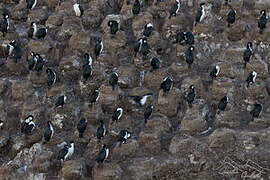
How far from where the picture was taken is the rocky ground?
15.3 m

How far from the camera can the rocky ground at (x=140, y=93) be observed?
603 inches

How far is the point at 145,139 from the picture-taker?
51.5ft

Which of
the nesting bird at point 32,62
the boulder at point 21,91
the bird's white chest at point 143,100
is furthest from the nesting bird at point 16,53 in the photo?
the bird's white chest at point 143,100

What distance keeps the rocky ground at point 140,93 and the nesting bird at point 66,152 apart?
204mm

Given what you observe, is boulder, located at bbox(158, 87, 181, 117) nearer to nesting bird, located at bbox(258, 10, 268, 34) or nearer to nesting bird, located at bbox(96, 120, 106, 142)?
nesting bird, located at bbox(96, 120, 106, 142)

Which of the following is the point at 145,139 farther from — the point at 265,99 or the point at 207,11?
the point at 207,11

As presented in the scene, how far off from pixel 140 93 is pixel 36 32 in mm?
5731

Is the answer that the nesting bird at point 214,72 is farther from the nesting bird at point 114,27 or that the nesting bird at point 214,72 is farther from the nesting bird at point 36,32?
the nesting bird at point 36,32

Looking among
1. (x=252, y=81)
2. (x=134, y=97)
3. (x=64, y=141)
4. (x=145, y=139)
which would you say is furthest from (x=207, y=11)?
(x=64, y=141)

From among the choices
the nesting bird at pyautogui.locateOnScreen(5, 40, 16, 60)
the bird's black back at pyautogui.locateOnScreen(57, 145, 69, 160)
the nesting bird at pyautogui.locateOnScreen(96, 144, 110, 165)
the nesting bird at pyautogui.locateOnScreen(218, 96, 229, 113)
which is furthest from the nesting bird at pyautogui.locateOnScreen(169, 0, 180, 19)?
the bird's black back at pyautogui.locateOnScreen(57, 145, 69, 160)

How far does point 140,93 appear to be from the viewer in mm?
17250

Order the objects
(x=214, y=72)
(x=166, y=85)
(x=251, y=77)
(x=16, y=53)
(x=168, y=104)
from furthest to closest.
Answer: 1. (x=16, y=53)
2. (x=214, y=72)
3. (x=251, y=77)
4. (x=168, y=104)
5. (x=166, y=85)

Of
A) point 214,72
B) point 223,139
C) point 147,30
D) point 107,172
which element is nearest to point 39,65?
point 147,30

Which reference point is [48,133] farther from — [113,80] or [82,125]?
[113,80]
